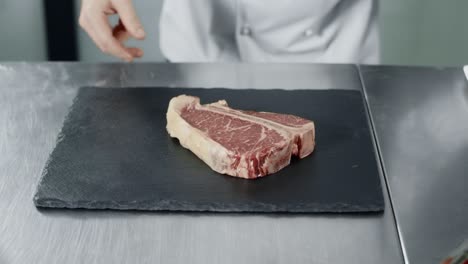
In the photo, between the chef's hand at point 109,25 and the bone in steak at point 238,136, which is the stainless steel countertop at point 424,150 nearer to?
the bone in steak at point 238,136

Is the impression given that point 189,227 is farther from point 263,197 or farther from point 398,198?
point 398,198

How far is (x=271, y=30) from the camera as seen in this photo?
165 cm

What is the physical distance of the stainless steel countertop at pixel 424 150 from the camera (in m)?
0.98

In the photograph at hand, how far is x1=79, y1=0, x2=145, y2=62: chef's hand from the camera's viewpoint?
1.38 meters

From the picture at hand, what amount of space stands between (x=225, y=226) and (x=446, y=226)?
28cm

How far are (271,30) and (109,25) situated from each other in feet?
1.30

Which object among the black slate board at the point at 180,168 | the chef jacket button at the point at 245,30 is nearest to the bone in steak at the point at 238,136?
the black slate board at the point at 180,168

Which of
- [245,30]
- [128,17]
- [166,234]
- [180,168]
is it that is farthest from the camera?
[245,30]

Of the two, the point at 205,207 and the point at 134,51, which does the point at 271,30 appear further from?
the point at 205,207

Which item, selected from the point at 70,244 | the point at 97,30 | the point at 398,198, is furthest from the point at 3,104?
the point at 398,198

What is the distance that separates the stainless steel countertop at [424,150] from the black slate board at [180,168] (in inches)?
1.6

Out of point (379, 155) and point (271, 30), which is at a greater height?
point (271, 30)

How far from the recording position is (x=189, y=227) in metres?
0.98

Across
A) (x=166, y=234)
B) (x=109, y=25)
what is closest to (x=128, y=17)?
(x=109, y=25)
